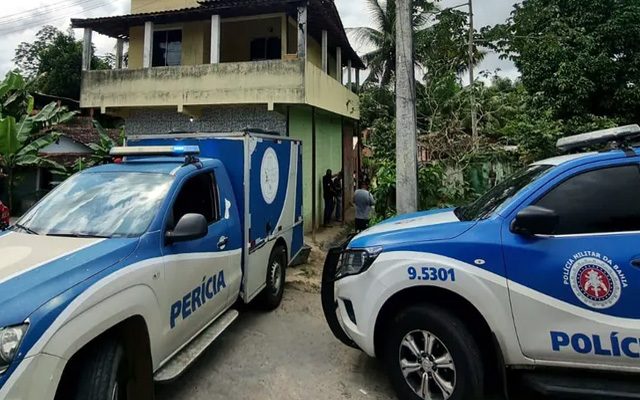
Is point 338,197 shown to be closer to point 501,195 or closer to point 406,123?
point 406,123

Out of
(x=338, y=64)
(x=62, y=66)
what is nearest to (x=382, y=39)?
(x=338, y=64)

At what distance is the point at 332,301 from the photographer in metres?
3.84

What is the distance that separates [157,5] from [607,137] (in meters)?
15.6

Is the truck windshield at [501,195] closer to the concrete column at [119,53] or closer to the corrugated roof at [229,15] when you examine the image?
the corrugated roof at [229,15]

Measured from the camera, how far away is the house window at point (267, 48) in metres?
14.2

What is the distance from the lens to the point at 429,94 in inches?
546

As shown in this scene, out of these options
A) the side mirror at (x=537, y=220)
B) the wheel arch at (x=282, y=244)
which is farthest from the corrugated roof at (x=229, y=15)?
the side mirror at (x=537, y=220)

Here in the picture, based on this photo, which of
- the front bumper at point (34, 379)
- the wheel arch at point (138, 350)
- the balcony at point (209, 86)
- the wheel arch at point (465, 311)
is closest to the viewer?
the front bumper at point (34, 379)

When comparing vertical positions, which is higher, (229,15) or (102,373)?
(229,15)

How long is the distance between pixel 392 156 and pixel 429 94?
3389mm

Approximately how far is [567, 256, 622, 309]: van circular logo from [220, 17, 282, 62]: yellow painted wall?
11.9m

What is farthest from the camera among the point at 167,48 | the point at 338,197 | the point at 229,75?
the point at 338,197

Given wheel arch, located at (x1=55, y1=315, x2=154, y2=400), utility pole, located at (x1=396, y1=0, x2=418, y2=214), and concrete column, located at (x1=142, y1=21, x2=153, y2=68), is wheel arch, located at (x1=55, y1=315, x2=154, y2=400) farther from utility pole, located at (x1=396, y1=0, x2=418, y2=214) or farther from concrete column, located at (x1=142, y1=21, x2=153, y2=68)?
concrete column, located at (x1=142, y1=21, x2=153, y2=68)

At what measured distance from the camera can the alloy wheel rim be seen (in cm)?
308
